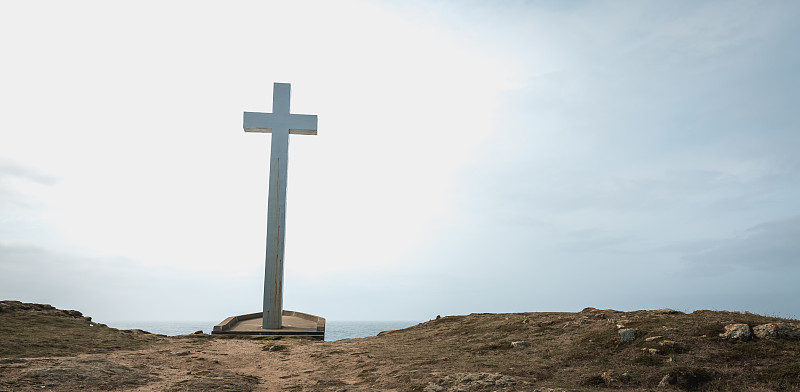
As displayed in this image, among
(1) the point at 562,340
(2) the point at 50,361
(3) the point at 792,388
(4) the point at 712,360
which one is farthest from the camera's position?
(1) the point at 562,340

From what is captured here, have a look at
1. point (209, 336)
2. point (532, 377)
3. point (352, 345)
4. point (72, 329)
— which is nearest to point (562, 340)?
point (532, 377)

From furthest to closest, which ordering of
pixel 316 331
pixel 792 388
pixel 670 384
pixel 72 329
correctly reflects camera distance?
pixel 316 331, pixel 72 329, pixel 670 384, pixel 792 388

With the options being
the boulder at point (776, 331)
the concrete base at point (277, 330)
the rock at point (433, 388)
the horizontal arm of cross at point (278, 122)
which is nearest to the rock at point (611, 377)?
the rock at point (433, 388)

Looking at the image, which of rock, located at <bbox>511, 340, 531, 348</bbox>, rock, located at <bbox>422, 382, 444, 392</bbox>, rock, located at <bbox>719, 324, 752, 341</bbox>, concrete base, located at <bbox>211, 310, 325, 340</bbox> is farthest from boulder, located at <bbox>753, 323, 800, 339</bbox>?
concrete base, located at <bbox>211, 310, 325, 340</bbox>

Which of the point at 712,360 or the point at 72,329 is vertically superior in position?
the point at 72,329

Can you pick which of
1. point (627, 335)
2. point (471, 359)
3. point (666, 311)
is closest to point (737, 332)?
point (627, 335)

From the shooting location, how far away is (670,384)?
8852mm

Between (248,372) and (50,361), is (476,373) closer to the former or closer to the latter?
(248,372)

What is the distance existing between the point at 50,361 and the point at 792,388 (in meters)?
14.6

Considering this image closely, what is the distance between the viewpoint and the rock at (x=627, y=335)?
11.3 m

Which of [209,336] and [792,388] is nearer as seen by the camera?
[792,388]

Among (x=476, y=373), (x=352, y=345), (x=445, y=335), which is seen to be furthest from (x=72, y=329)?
(x=476, y=373)

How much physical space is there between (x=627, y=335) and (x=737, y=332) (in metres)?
2.13

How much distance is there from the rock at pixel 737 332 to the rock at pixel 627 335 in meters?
1.71
